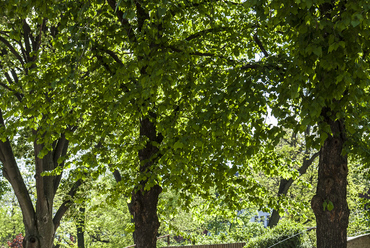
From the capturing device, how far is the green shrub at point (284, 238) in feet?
36.1

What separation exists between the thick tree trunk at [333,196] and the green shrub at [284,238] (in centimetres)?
500

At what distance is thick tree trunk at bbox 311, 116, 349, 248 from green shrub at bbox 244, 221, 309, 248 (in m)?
5.00

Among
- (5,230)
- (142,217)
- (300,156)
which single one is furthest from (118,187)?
(5,230)

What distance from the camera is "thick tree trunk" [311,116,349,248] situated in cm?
596

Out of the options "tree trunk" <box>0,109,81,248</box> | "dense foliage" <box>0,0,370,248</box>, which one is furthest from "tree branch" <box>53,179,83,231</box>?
"dense foliage" <box>0,0,370,248</box>

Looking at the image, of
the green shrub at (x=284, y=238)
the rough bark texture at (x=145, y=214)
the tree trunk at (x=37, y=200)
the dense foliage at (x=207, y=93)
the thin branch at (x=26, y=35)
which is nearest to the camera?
the dense foliage at (x=207, y=93)

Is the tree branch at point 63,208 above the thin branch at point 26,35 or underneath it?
underneath

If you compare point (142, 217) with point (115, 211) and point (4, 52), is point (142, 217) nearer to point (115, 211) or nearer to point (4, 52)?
point (4, 52)

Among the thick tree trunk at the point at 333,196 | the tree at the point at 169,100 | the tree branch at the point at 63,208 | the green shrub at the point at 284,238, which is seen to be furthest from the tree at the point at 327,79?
the tree branch at the point at 63,208

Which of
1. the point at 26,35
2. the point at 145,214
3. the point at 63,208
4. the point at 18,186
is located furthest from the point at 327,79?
the point at 63,208

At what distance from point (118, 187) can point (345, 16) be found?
5319 mm

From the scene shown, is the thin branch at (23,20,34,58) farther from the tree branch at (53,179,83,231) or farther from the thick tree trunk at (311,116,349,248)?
the thick tree trunk at (311,116,349,248)

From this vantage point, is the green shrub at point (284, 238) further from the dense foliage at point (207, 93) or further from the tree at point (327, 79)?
Result: the tree at point (327, 79)

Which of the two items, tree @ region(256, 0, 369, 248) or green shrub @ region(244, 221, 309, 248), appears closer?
tree @ region(256, 0, 369, 248)
